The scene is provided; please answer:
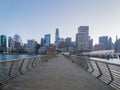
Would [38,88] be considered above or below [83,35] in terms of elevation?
below

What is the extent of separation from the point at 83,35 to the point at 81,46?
1265cm

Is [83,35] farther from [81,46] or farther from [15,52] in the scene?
[15,52]

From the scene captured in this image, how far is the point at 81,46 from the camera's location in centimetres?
18625

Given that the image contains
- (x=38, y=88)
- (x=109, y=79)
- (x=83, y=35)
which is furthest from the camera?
(x=83, y=35)

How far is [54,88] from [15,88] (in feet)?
5.21

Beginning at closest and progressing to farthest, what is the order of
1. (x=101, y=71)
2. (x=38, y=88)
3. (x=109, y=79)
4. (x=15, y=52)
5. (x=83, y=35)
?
(x=38, y=88) → (x=109, y=79) → (x=101, y=71) → (x=83, y=35) → (x=15, y=52)

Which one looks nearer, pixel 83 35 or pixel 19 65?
pixel 19 65

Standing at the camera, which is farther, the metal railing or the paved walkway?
the metal railing

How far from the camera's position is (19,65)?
37.8 ft

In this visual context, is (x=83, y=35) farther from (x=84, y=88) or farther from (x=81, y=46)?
(x=84, y=88)

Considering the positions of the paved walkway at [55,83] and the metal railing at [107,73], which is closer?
the paved walkway at [55,83]

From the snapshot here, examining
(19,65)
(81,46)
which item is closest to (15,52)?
(81,46)

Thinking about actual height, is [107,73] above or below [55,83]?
above

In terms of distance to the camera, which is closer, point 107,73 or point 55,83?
point 55,83
